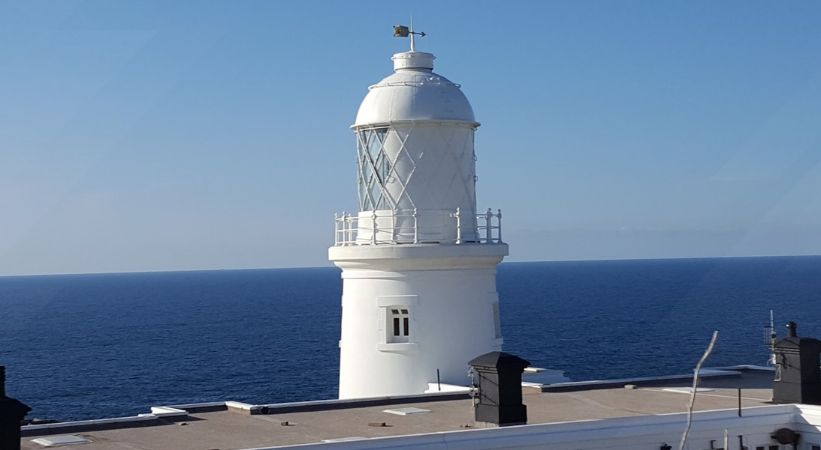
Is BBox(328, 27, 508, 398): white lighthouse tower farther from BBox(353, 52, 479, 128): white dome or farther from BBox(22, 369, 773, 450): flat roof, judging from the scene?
BBox(22, 369, 773, 450): flat roof

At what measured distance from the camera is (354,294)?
85.8ft

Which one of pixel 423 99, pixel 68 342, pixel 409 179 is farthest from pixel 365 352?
pixel 68 342

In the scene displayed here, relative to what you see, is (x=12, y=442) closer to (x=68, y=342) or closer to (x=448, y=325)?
(x=448, y=325)

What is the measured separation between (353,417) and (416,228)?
19.8 feet

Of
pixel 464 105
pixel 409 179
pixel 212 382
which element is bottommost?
pixel 212 382

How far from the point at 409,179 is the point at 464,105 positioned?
208cm

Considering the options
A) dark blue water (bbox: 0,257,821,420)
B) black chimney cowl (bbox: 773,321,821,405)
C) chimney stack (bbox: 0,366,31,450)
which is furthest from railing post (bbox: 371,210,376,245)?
dark blue water (bbox: 0,257,821,420)

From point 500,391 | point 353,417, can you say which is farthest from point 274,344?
point 500,391

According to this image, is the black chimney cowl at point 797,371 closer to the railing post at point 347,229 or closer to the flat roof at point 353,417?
the flat roof at point 353,417

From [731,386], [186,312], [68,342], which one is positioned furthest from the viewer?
[186,312]

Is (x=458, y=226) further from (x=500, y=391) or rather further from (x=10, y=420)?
(x=10, y=420)

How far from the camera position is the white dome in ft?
85.9

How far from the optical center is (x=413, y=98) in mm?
26219

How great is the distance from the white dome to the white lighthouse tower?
0.03 metres
